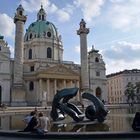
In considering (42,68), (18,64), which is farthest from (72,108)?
(42,68)

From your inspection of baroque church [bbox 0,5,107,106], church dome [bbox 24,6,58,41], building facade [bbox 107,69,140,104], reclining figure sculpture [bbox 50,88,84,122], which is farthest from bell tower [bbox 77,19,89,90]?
reclining figure sculpture [bbox 50,88,84,122]

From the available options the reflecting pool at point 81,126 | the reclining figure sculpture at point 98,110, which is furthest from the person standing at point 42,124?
the reclining figure sculpture at point 98,110

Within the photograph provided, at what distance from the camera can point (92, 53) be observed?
90.4m

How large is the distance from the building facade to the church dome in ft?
117

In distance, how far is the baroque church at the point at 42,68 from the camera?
60.6 m

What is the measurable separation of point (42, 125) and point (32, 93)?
63.8m

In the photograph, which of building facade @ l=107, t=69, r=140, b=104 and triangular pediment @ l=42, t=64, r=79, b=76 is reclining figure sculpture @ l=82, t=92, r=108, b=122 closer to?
triangular pediment @ l=42, t=64, r=79, b=76

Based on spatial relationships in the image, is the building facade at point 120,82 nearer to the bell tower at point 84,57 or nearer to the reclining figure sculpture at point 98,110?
the bell tower at point 84,57

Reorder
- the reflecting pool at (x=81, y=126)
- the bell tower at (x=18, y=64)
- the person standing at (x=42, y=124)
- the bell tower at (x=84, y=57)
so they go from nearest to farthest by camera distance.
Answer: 1. the person standing at (x=42, y=124)
2. the reflecting pool at (x=81, y=126)
3. the bell tower at (x=18, y=64)
4. the bell tower at (x=84, y=57)

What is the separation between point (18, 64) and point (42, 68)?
17.0 metres

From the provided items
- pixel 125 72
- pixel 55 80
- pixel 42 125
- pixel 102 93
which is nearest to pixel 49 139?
pixel 42 125

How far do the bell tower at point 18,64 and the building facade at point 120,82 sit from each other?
57.7 metres

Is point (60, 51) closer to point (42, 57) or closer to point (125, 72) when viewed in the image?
point (42, 57)

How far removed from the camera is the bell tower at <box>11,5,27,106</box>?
5706 cm
